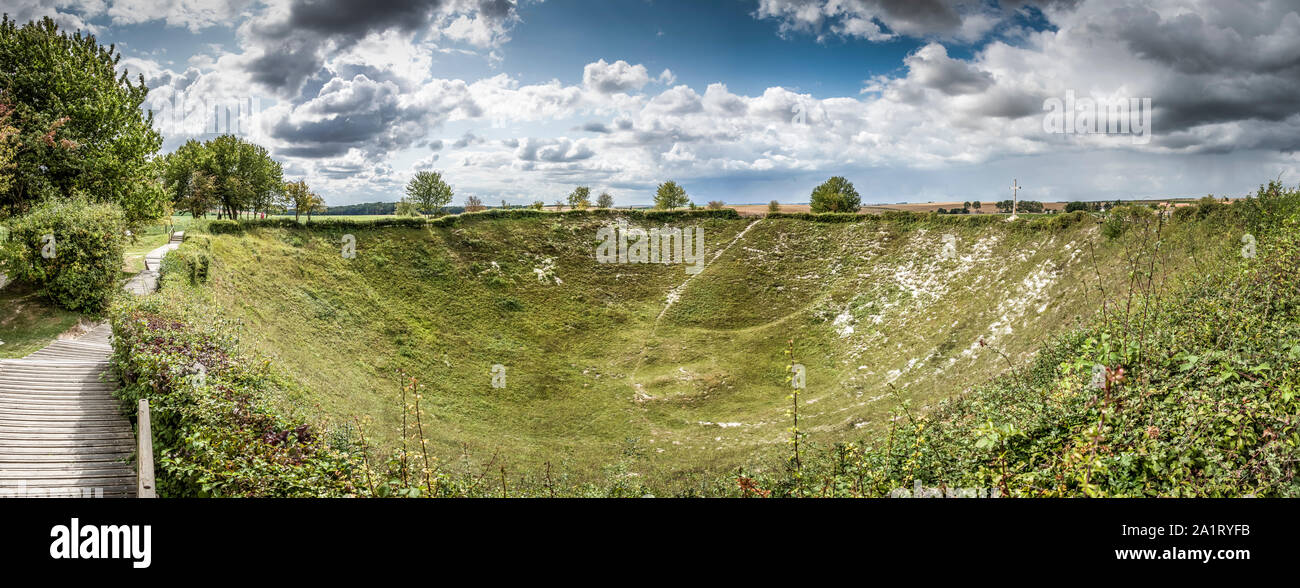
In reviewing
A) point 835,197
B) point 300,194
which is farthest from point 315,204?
point 835,197

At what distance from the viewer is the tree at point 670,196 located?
238ft

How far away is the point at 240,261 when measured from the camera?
30.2 meters

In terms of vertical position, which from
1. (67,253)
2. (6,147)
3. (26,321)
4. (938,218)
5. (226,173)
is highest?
(226,173)

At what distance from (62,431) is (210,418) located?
28.8 ft

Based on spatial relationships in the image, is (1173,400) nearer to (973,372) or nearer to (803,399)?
(973,372)

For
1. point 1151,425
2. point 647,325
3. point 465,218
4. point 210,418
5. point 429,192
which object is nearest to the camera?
point 1151,425

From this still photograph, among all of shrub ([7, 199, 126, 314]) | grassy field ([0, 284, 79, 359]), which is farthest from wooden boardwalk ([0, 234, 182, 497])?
shrub ([7, 199, 126, 314])

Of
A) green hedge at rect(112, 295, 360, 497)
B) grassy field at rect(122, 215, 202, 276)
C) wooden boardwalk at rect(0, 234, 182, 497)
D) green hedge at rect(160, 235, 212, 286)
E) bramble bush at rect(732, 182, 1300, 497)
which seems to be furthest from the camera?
grassy field at rect(122, 215, 202, 276)

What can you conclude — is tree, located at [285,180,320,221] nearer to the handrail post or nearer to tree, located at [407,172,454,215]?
tree, located at [407,172,454,215]

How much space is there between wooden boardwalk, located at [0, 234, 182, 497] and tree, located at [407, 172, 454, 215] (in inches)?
2216

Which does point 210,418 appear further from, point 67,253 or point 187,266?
point 187,266

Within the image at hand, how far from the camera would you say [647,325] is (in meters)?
38.7

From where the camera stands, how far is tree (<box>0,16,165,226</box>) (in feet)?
81.1
